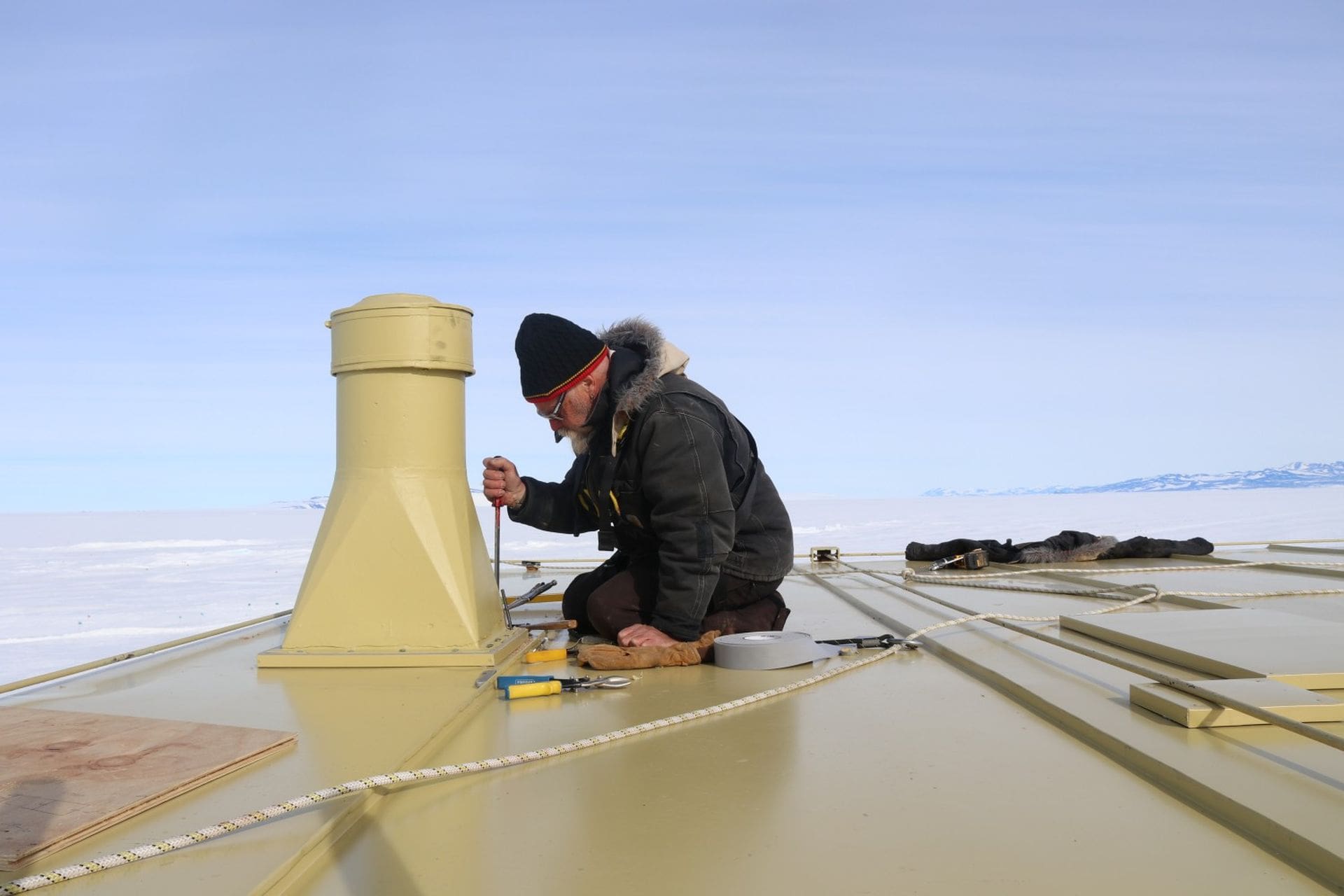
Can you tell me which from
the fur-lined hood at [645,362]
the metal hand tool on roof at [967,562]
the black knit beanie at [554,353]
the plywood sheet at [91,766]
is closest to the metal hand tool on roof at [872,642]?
the fur-lined hood at [645,362]

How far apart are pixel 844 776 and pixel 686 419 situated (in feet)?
3.78

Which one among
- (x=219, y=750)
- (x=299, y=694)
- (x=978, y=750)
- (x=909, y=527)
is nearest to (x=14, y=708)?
(x=299, y=694)

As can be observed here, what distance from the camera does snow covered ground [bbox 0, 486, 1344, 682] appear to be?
21.4 feet

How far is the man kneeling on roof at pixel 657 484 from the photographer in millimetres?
2373

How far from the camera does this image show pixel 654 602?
2613mm

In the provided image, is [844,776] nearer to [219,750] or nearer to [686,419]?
[219,750]

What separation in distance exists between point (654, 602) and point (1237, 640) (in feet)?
4.42

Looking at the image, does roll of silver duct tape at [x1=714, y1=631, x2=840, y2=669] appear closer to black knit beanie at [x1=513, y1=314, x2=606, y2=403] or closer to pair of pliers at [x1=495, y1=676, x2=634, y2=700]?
pair of pliers at [x1=495, y1=676, x2=634, y2=700]

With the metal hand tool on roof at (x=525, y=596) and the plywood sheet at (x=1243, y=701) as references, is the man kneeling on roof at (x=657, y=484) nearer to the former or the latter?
the metal hand tool on roof at (x=525, y=596)

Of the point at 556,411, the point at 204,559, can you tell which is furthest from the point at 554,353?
the point at 204,559

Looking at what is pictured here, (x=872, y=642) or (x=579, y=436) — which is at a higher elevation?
(x=579, y=436)

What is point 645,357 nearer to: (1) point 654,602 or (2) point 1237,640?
(1) point 654,602

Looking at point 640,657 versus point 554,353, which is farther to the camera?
point 554,353

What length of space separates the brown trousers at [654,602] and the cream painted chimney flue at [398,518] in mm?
246
